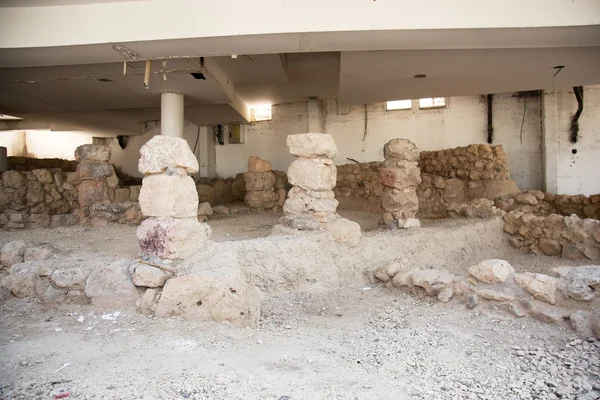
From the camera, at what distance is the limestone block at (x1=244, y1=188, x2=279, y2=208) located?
10547 mm

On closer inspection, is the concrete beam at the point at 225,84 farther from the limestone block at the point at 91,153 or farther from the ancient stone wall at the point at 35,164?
the ancient stone wall at the point at 35,164

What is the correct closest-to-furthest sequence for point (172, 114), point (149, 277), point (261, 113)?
point (149, 277) < point (172, 114) < point (261, 113)

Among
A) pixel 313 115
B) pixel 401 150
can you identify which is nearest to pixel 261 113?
pixel 313 115

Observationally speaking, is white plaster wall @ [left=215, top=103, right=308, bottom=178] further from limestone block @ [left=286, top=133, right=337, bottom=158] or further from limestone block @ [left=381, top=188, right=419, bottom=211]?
limestone block @ [left=286, top=133, right=337, bottom=158]

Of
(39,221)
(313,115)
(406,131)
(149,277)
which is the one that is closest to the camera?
(149,277)

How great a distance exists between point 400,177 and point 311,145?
2.36 m

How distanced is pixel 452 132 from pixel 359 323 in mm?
9492

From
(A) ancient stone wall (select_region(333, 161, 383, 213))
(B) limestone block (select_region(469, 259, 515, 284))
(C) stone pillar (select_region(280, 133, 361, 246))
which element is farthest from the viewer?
(A) ancient stone wall (select_region(333, 161, 383, 213))

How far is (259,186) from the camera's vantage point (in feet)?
34.4

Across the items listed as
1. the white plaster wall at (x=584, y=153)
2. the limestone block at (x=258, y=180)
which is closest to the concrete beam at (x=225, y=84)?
the limestone block at (x=258, y=180)

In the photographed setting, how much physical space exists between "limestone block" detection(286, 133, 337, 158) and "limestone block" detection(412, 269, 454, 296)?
2.24 meters

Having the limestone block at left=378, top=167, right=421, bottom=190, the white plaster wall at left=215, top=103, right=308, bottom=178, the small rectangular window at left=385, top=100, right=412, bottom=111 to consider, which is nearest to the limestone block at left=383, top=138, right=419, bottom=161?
the limestone block at left=378, top=167, right=421, bottom=190

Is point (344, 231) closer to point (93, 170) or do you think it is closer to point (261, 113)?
point (93, 170)

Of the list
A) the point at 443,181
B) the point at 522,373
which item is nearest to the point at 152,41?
the point at 522,373
